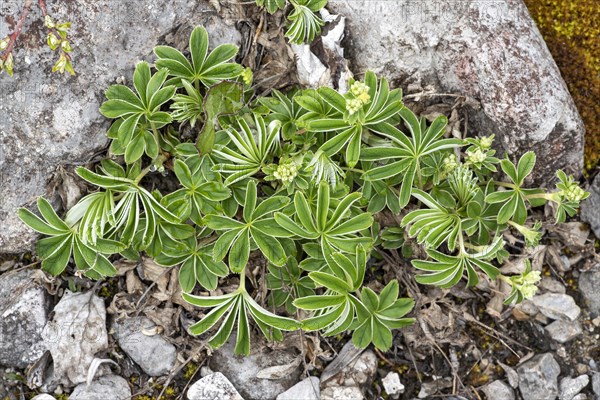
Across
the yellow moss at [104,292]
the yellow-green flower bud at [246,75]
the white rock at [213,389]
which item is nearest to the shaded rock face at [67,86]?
the yellow-green flower bud at [246,75]

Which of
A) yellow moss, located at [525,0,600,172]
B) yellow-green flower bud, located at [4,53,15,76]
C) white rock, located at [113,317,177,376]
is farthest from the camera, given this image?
yellow moss, located at [525,0,600,172]

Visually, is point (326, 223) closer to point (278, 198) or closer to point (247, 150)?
point (278, 198)

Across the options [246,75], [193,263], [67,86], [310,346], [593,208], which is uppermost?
[246,75]

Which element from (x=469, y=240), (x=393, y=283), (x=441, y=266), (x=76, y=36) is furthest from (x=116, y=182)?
(x=469, y=240)

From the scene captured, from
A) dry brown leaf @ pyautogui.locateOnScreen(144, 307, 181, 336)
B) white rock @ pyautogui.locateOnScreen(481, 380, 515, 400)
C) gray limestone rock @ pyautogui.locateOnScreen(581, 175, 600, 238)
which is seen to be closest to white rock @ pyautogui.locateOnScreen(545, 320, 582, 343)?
white rock @ pyautogui.locateOnScreen(481, 380, 515, 400)

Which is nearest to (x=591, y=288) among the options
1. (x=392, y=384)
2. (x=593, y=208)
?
(x=593, y=208)

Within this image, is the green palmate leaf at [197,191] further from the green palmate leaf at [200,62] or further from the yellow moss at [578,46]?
the yellow moss at [578,46]

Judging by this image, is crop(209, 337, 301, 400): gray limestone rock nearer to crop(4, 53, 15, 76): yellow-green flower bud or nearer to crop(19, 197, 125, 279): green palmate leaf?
crop(19, 197, 125, 279): green palmate leaf
